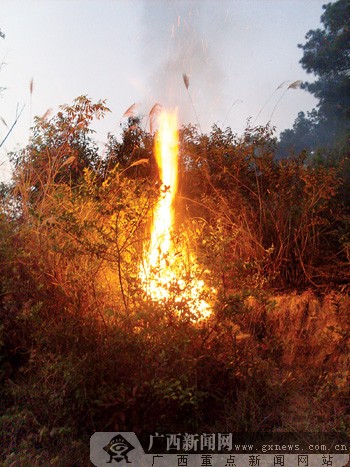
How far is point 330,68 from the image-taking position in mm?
20609

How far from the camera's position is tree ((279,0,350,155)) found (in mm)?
19453

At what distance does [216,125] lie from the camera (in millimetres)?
8781

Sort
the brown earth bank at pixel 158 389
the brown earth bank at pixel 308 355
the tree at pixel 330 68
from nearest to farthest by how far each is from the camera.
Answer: the brown earth bank at pixel 158 389 < the brown earth bank at pixel 308 355 < the tree at pixel 330 68

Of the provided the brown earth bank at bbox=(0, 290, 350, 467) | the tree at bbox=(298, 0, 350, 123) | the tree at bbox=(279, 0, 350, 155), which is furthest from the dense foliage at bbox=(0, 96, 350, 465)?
the tree at bbox=(298, 0, 350, 123)

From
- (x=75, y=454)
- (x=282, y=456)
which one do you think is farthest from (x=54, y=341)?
(x=282, y=456)

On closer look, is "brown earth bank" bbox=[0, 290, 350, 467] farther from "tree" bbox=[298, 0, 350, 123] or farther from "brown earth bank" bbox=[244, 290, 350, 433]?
"tree" bbox=[298, 0, 350, 123]

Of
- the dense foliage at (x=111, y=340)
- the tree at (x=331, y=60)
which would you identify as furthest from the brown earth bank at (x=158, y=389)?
the tree at (x=331, y=60)

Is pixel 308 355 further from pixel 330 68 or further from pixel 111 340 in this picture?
pixel 330 68

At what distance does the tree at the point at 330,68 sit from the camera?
19.5 metres

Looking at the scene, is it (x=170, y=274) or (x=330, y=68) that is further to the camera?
(x=330, y=68)

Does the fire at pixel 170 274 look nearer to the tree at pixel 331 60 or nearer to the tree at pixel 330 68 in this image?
the tree at pixel 330 68

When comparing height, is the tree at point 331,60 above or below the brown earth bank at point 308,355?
above

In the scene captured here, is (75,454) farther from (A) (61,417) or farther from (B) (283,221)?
(B) (283,221)

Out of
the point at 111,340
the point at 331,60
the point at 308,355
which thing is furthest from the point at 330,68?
the point at 111,340
